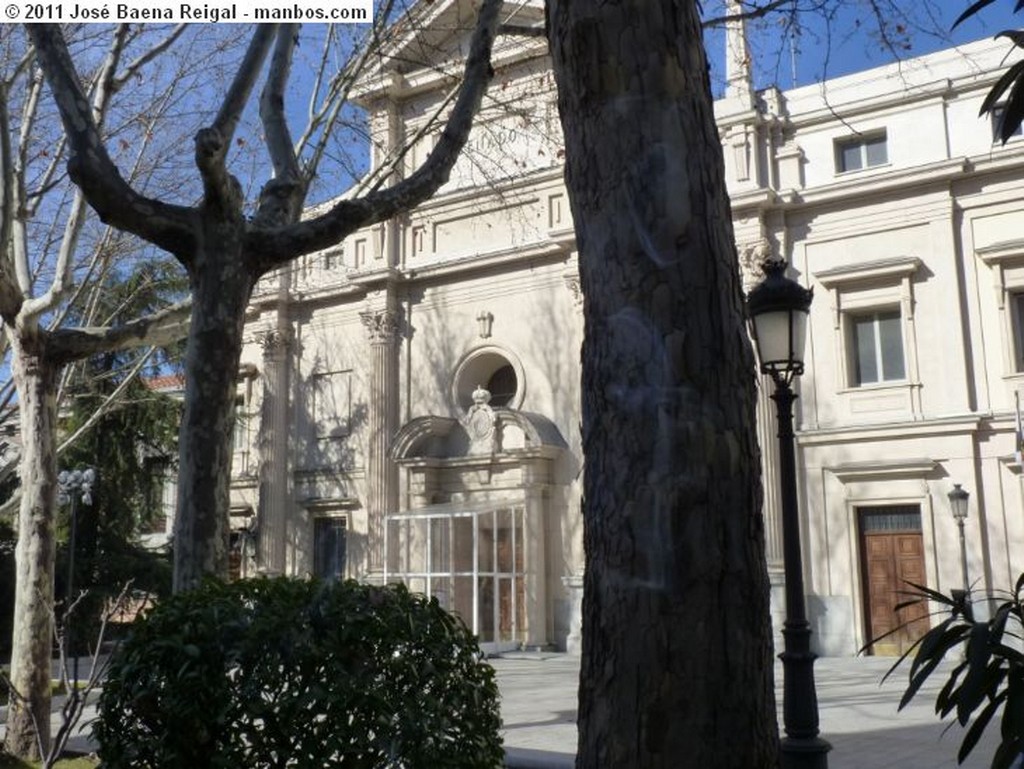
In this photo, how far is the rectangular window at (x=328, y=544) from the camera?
26594mm

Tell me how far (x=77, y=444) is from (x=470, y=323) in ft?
31.5

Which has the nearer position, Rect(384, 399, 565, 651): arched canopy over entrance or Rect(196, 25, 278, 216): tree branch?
Rect(196, 25, 278, 216): tree branch

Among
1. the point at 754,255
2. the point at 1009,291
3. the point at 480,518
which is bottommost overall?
the point at 480,518

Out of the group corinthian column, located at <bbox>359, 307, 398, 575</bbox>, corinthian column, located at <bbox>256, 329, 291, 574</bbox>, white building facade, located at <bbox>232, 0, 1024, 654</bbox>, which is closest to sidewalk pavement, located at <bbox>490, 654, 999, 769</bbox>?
white building facade, located at <bbox>232, 0, 1024, 654</bbox>

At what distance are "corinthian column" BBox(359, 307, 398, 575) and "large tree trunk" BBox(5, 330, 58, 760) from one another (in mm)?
15283

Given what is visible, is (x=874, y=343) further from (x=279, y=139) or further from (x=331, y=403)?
(x=279, y=139)

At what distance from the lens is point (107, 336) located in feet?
33.4

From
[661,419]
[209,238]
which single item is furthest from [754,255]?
[661,419]

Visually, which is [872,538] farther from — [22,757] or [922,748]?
[22,757]

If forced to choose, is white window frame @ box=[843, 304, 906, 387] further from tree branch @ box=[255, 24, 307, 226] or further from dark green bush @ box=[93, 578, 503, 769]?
dark green bush @ box=[93, 578, 503, 769]

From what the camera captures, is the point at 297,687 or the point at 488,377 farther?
the point at 488,377

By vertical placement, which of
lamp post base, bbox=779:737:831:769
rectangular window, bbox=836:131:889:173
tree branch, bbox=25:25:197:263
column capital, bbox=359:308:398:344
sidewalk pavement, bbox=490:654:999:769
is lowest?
sidewalk pavement, bbox=490:654:999:769

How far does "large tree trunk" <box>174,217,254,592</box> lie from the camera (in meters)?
7.06

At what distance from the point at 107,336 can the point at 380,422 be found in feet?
51.9
